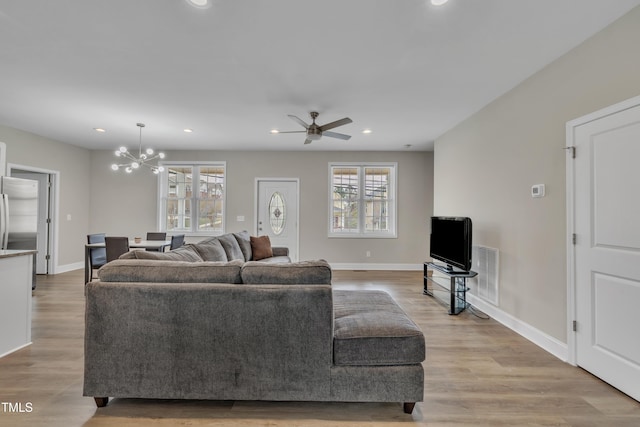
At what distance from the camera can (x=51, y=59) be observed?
2.79m

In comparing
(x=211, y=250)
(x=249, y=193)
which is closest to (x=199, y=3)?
(x=211, y=250)

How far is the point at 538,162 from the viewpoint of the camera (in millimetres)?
2943

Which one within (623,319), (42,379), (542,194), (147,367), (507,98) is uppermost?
(507,98)

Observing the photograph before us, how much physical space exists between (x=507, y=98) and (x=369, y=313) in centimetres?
300

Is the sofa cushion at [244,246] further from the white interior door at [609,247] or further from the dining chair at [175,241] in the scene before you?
the white interior door at [609,247]

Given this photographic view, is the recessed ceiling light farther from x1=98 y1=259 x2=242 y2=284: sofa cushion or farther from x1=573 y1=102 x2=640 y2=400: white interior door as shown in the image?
x1=573 y1=102 x2=640 y2=400: white interior door

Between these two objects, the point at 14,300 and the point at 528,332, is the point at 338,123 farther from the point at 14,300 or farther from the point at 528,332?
the point at 14,300

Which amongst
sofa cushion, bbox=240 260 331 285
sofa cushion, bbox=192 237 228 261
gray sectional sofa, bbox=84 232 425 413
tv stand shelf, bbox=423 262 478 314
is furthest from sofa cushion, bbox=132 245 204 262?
tv stand shelf, bbox=423 262 478 314

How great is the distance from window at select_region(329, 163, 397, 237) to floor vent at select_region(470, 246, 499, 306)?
2818 millimetres

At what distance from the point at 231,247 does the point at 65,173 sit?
4532mm

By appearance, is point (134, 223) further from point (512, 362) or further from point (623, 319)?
point (623, 319)

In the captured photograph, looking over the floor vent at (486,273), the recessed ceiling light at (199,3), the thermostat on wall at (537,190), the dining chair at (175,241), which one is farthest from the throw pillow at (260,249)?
the thermostat on wall at (537,190)

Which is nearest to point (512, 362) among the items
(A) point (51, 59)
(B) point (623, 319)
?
(B) point (623, 319)

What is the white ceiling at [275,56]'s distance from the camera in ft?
6.95
